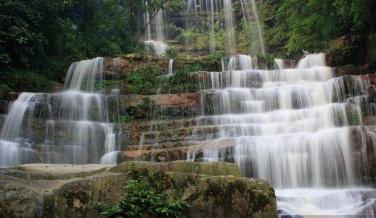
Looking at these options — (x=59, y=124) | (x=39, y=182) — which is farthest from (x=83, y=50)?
(x=39, y=182)

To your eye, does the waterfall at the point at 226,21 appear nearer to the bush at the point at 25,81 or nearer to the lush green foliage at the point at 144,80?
the lush green foliage at the point at 144,80

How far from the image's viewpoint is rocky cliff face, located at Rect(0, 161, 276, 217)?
15.2 ft

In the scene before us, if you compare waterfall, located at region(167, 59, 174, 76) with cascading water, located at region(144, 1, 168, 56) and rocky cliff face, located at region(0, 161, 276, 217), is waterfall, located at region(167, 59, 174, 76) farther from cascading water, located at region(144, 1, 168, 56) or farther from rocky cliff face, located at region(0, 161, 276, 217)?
rocky cliff face, located at region(0, 161, 276, 217)

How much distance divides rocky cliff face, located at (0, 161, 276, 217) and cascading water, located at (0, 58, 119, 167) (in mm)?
5113

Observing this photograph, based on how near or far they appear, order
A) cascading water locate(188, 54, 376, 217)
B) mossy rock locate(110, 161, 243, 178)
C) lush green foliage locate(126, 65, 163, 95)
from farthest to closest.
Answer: lush green foliage locate(126, 65, 163, 95) → cascading water locate(188, 54, 376, 217) → mossy rock locate(110, 161, 243, 178)

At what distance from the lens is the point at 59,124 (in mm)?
12281

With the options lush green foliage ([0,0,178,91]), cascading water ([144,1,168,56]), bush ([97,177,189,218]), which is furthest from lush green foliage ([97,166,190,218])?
cascading water ([144,1,168,56])

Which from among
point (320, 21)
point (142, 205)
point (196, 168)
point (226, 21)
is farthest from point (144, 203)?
point (226, 21)

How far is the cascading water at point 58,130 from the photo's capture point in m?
11.1

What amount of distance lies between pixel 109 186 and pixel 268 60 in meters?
15.1

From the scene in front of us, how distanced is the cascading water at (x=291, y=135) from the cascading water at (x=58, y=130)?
346cm

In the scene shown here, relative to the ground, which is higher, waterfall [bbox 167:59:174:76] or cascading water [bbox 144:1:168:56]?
cascading water [bbox 144:1:168:56]

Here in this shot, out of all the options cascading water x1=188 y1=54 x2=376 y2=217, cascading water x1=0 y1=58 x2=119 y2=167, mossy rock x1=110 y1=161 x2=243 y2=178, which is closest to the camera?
mossy rock x1=110 y1=161 x2=243 y2=178

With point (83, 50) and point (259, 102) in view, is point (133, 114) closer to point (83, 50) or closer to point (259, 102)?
point (259, 102)
